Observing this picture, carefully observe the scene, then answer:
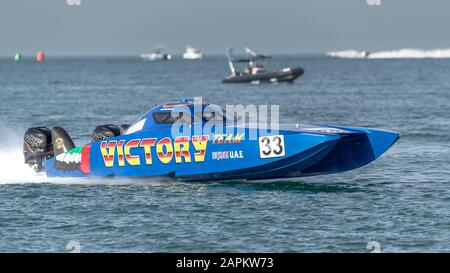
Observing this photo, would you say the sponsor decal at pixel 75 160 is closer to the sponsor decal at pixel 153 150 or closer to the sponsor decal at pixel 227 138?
the sponsor decal at pixel 153 150

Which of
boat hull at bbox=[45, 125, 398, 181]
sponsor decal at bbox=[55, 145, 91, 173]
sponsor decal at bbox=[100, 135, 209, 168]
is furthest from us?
sponsor decal at bbox=[55, 145, 91, 173]

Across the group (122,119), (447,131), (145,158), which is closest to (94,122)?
(122,119)

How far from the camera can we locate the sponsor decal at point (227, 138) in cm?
1709

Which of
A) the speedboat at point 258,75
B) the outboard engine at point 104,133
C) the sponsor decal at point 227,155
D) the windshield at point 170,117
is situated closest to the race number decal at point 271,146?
the sponsor decal at point 227,155

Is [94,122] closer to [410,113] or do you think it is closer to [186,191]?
[410,113]

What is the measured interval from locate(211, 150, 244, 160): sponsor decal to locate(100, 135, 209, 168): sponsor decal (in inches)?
10.5

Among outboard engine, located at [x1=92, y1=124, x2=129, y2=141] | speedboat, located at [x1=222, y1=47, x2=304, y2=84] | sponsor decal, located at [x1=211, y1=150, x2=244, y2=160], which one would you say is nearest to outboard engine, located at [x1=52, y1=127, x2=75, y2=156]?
outboard engine, located at [x1=92, y1=124, x2=129, y2=141]

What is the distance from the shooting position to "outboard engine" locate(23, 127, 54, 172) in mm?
19380

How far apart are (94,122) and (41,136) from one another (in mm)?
17312

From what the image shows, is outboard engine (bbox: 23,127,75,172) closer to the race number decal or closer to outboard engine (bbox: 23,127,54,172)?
outboard engine (bbox: 23,127,54,172)

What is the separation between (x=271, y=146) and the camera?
55.9 feet

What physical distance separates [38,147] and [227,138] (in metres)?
5.05

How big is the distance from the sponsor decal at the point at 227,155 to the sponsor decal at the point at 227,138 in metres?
0.23

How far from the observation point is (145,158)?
58.6ft
